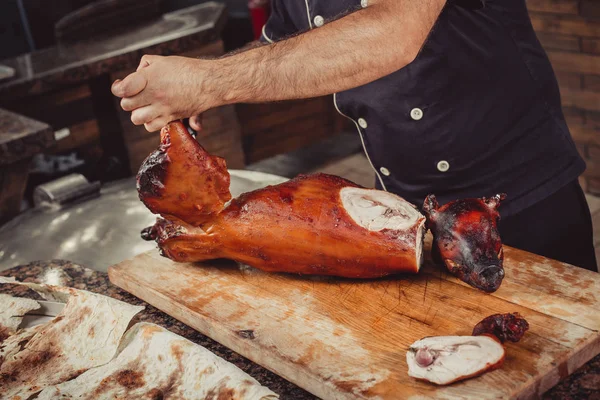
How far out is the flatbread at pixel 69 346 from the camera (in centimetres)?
162

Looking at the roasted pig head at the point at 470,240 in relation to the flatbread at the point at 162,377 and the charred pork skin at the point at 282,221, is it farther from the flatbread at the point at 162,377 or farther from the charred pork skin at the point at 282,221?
the flatbread at the point at 162,377

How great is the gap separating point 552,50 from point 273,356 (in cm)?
386

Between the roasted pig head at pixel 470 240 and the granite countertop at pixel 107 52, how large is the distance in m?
3.16

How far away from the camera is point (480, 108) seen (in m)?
2.29

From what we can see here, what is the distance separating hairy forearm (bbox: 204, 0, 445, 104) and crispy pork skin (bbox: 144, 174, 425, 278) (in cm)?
30

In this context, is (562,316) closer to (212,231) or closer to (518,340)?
(518,340)

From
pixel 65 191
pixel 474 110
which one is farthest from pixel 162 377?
pixel 65 191

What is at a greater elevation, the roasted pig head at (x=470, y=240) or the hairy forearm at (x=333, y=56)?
the hairy forearm at (x=333, y=56)

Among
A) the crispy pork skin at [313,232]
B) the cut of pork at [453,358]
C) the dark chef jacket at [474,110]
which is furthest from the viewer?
the dark chef jacket at [474,110]

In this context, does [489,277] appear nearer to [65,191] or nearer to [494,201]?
[494,201]

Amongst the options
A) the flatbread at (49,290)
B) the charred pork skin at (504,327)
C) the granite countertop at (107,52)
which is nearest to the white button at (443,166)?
the charred pork skin at (504,327)

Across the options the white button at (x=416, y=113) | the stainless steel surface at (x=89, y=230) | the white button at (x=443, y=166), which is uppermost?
the white button at (x=416, y=113)

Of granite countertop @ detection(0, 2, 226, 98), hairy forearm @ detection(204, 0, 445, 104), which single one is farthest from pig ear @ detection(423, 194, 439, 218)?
granite countertop @ detection(0, 2, 226, 98)

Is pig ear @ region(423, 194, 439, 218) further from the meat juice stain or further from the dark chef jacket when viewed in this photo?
the meat juice stain
